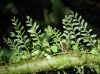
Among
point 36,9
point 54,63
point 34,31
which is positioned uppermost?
point 36,9

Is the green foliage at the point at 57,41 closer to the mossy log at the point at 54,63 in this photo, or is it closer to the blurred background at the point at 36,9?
the mossy log at the point at 54,63

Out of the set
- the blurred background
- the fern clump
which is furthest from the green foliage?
the blurred background

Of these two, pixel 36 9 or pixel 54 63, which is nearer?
pixel 54 63

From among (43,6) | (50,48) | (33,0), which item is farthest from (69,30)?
(33,0)

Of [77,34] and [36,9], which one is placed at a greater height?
[36,9]

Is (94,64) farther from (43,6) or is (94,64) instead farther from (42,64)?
(43,6)

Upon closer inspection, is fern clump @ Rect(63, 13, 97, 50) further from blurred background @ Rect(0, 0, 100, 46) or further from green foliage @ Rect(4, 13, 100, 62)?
blurred background @ Rect(0, 0, 100, 46)

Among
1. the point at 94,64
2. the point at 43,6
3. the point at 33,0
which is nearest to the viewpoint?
the point at 94,64

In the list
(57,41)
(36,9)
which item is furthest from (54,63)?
(36,9)

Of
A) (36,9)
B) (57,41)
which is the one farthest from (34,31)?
(36,9)

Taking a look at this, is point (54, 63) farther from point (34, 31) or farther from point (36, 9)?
point (36, 9)
